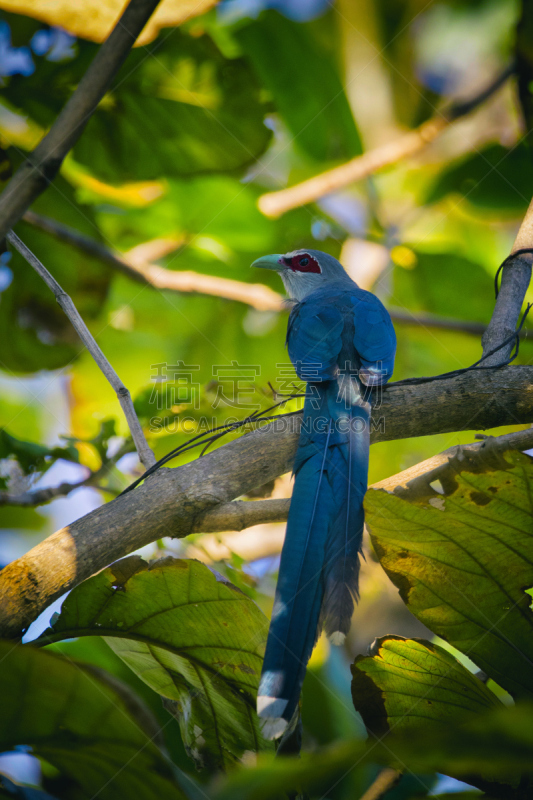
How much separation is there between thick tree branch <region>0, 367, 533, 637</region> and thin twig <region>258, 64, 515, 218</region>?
2447 mm

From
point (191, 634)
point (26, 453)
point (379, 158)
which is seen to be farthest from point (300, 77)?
point (191, 634)

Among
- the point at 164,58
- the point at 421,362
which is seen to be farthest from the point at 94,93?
the point at 421,362

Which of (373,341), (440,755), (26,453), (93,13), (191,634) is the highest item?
(93,13)

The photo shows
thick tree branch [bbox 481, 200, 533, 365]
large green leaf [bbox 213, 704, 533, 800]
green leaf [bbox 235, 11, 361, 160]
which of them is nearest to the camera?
large green leaf [bbox 213, 704, 533, 800]

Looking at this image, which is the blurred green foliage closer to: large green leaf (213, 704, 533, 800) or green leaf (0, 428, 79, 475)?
green leaf (0, 428, 79, 475)

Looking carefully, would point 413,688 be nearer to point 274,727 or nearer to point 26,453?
point 274,727

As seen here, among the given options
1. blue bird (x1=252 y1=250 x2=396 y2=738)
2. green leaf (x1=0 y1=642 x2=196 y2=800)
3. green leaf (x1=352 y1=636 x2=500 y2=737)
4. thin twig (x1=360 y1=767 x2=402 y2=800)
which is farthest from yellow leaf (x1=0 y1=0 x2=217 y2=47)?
thin twig (x1=360 y1=767 x2=402 y2=800)

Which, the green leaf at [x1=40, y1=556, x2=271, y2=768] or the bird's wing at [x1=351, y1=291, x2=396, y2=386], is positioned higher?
the bird's wing at [x1=351, y1=291, x2=396, y2=386]

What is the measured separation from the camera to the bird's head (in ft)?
13.7

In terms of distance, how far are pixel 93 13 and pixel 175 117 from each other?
767mm

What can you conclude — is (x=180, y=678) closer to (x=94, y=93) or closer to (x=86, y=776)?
(x=86, y=776)

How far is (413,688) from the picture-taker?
1648mm

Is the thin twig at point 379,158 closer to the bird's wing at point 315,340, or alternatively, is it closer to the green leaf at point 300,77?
the green leaf at point 300,77

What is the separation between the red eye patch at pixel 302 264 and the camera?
419cm
